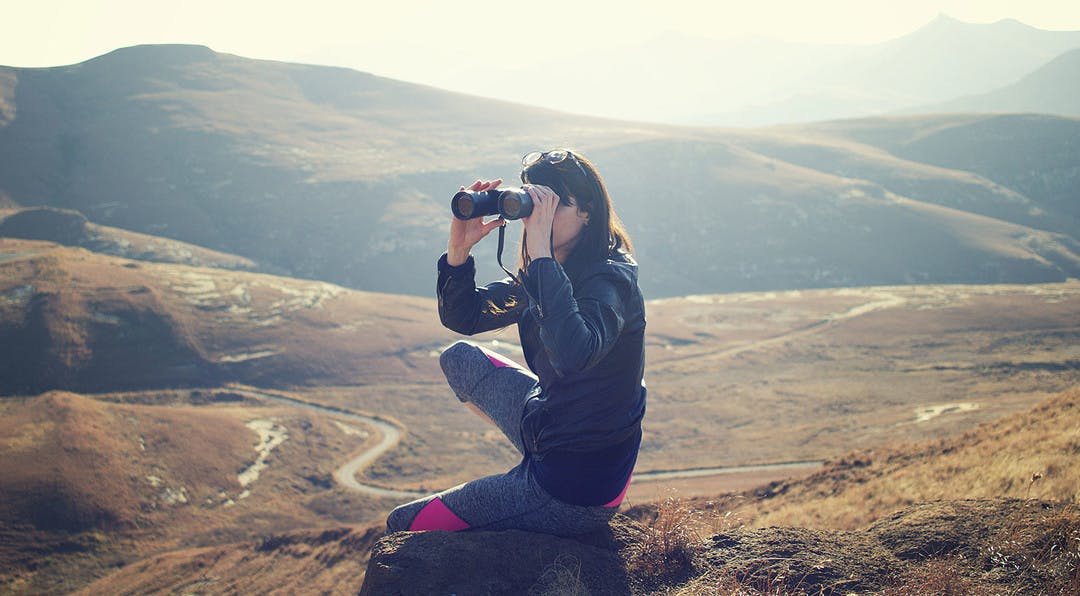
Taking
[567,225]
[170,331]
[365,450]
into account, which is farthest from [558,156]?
[170,331]

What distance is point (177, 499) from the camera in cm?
2528

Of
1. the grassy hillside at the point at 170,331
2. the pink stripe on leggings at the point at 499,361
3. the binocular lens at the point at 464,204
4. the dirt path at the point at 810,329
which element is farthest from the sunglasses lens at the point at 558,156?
the dirt path at the point at 810,329

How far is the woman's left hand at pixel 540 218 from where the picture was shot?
3633 mm

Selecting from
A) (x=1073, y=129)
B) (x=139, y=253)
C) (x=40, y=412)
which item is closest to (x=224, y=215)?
(x=139, y=253)

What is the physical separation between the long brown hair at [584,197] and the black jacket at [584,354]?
0.30 feet

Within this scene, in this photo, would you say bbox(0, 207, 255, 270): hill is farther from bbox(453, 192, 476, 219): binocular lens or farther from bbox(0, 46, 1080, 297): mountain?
bbox(453, 192, 476, 219): binocular lens

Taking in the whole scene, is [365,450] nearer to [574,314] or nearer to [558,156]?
[558,156]

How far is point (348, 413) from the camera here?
3722 centimetres

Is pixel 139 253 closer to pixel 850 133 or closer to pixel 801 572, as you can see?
pixel 801 572

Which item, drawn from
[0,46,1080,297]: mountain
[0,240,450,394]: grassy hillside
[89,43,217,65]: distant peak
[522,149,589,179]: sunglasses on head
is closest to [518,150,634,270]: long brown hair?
[522,149,589,179]: sunglasses on head

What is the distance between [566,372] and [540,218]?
2.73 feet

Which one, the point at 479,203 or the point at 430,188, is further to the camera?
the point at 430,188

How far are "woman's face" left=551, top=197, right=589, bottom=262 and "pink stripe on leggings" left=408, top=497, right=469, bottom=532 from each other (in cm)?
176

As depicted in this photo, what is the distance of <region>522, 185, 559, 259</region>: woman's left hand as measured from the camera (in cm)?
363
